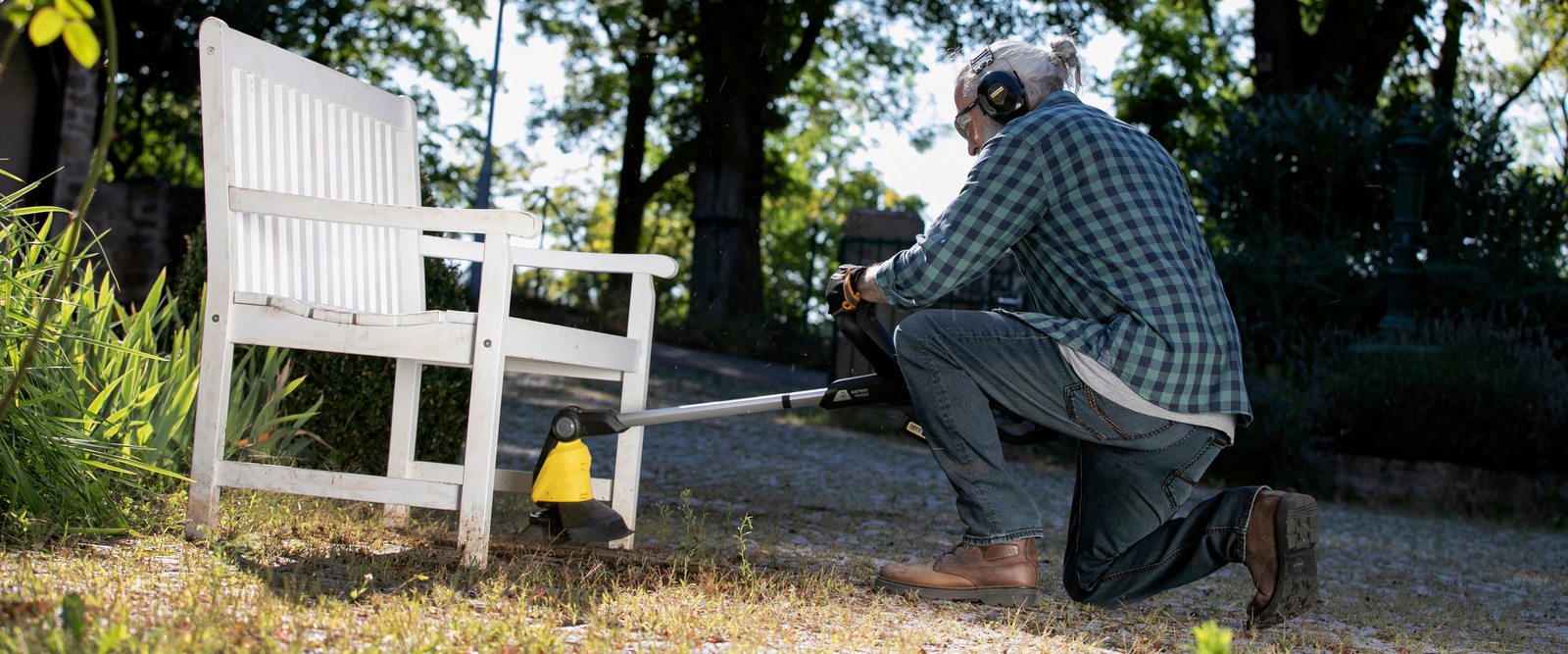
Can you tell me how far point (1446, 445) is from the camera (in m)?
6.74

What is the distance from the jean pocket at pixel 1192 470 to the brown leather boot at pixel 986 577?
34cm

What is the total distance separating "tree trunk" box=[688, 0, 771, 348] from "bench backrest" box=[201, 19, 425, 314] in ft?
28.9

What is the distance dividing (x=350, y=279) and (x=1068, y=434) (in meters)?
1.96

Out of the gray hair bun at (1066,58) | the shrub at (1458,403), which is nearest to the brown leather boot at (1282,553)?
the gray hair bun at (1066,58)

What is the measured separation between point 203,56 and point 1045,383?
2095mm

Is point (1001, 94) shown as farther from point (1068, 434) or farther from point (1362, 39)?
point (1362, 39)

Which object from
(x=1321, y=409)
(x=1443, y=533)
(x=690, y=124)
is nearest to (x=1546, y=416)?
(x=1321, y=409)

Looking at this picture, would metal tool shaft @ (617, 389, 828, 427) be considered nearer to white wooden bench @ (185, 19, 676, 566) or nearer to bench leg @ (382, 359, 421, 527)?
white wooden bench @ (185, 19, 676, 566)

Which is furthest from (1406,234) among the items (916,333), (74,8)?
(74,8)

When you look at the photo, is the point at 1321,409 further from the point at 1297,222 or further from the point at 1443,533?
the point at 1297,222

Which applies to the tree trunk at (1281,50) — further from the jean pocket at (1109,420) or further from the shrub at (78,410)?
the shrub at (78,410)

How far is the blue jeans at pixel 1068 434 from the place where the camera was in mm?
2443

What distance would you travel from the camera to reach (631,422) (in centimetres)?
284

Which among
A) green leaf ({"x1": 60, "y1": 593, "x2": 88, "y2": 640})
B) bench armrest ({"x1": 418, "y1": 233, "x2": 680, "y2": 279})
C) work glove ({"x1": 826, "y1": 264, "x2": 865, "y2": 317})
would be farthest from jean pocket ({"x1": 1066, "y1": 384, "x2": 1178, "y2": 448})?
green leaf ({"x1": 60, "y1": 593, "x2": 88, "y2": 640})
